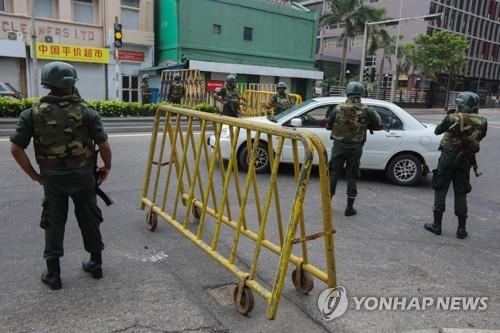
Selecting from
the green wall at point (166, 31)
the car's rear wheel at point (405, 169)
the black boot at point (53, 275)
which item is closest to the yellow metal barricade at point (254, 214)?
the black boot at point (53, 275)

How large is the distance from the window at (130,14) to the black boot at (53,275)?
79.9 ft

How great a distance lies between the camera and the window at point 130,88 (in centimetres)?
2628

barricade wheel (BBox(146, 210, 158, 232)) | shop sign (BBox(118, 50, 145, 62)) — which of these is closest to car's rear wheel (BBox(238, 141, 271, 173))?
barricade wheel (BBox(146, 210, 158, 232))

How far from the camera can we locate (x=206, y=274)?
3807 mm

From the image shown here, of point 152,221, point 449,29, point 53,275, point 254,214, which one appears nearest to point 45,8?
point 254,214

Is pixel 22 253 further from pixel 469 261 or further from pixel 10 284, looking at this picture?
pixel 469 261

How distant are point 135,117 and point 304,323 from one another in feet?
41.6

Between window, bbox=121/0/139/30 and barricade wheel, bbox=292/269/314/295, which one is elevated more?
window, bbox=121/0/139/30

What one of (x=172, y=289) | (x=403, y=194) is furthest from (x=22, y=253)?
(x=403, y=194)

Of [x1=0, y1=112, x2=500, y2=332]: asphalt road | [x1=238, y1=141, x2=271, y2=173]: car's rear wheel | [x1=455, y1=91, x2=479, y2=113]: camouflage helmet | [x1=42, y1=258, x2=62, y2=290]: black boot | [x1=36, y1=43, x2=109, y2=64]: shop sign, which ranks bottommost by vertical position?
[x1=0, y1=112, x2=500, y2=332]: asphalt road

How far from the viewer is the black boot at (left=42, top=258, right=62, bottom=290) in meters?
3.43

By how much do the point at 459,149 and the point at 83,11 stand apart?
23944mm

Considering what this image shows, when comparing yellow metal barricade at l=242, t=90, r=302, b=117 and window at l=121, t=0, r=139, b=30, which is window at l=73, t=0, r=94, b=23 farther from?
yellow metal barricade at l=242, t=90, r=302, b=117

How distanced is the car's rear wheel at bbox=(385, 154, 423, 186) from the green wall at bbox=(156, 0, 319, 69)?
20.3 m
